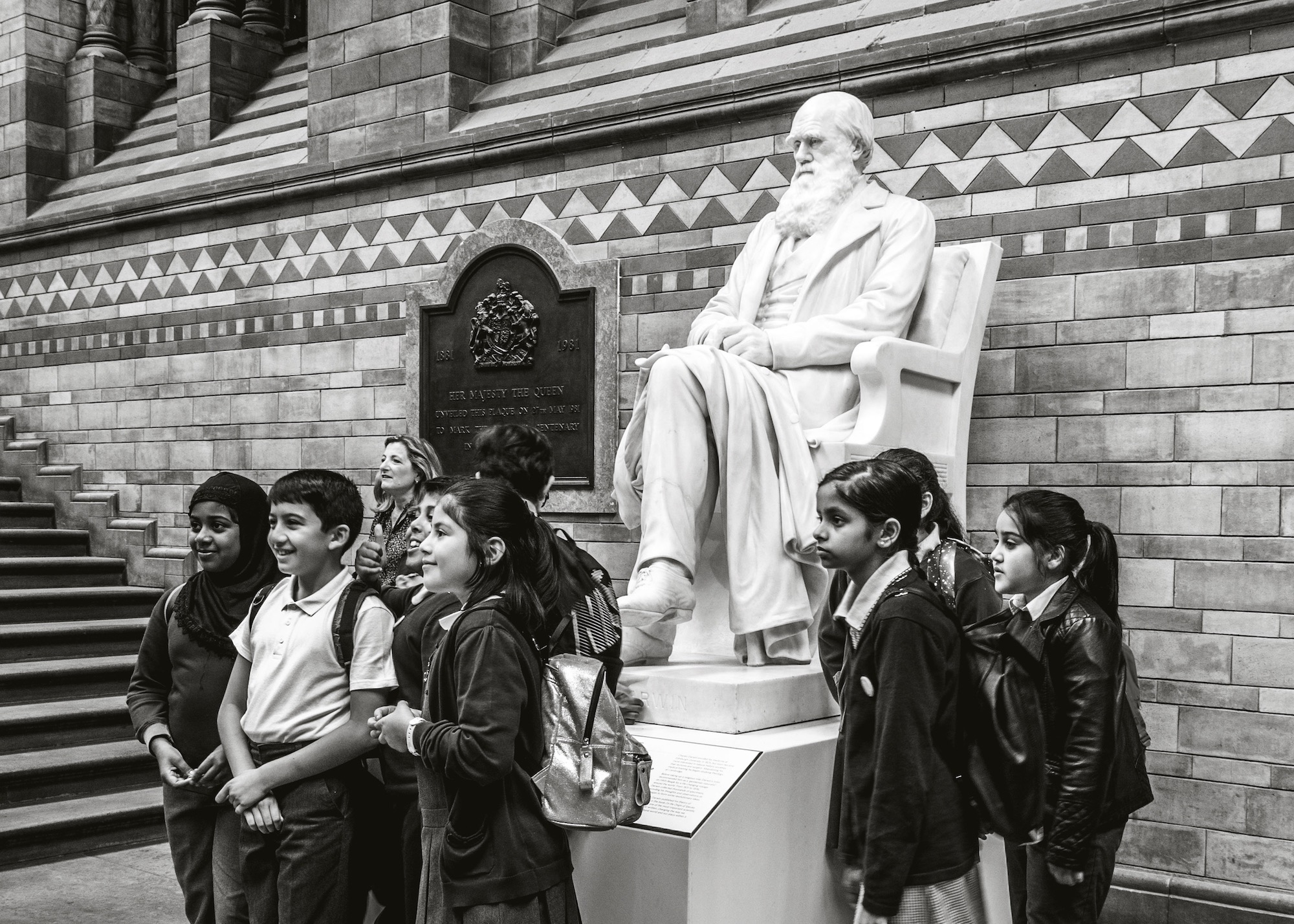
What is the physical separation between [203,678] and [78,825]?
260cm

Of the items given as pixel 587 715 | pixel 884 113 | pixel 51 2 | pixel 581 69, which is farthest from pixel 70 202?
pixel 587 715

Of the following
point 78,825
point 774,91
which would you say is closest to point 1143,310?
point 774,91

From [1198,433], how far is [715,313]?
1.84 metres

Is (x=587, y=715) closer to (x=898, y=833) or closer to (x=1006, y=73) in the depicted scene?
(x=898, y=833)

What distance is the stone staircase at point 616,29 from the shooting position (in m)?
7.38

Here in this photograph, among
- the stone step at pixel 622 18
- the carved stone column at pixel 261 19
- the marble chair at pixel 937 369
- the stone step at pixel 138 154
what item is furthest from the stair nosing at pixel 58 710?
the carved stone column at pixel 261 19

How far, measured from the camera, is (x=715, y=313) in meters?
4.86

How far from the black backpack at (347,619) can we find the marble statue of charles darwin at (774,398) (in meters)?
0.91

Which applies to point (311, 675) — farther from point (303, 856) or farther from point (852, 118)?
point (852, 118)

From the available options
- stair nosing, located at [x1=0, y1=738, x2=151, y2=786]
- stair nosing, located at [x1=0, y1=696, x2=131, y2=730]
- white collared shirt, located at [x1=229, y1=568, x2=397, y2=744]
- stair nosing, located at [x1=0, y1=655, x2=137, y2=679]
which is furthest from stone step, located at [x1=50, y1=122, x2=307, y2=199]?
white collared shirt, located at [x1=229, y1=568, x2=397, y2=744]

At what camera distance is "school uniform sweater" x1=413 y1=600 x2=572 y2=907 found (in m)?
2.37

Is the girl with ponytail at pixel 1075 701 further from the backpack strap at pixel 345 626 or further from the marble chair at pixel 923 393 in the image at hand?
the backpack strap at pixel 345 626

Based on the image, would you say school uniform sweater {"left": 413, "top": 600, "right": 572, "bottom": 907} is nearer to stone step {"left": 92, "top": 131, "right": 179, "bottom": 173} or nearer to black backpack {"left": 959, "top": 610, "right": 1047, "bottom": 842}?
black backpack {"left": 959, "top": 610, "right": 1047, "bottom": 842}

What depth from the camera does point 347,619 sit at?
300 centimetres
